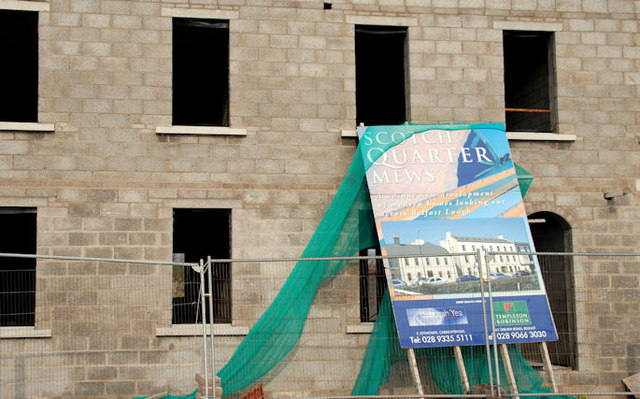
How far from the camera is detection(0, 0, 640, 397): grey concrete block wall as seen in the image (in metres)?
11.4

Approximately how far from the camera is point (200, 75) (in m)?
18.1

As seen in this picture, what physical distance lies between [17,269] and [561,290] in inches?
385

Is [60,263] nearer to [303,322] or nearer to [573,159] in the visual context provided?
[303,322]

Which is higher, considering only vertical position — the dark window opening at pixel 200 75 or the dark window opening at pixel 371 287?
the dark window opening at pixel 200 75

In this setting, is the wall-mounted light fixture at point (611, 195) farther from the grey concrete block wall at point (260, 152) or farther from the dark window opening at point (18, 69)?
the dark window opening at point (18, 69)

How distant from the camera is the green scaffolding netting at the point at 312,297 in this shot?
10281 mm

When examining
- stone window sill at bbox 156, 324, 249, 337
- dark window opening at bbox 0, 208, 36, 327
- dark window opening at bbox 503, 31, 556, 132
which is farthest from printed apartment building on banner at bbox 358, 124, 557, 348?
dark window opening at bbox 0, 208, 36, 327

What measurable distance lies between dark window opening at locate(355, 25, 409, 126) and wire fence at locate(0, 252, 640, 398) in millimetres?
5049

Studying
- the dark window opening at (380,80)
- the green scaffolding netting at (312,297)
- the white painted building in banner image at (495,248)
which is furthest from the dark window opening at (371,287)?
the dark window opening at (380,80)

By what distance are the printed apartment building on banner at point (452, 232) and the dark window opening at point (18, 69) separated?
7360 millimetres

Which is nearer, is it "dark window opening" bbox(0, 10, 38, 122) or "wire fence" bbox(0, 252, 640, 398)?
"wire fence" bbox(0, 252, 640, 398)

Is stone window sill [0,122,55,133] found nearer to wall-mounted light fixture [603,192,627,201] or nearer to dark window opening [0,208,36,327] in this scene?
dark window opening [0,208,36,327]

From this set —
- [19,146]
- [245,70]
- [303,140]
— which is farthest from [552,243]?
[19,146]

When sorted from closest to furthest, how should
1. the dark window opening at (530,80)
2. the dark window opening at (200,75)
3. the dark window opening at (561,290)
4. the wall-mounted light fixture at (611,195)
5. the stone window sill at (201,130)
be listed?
the stone window sill at (201,130) < the dark window opening at (561,290) < the wall-mounted light fixture at (611,195) < the dark window opening at (530,80) < the dark window opening at (200,75)
